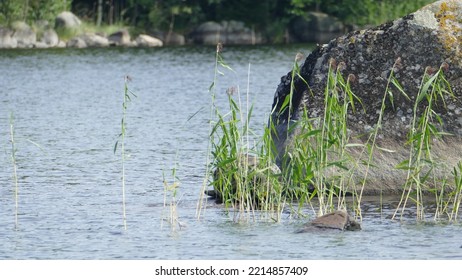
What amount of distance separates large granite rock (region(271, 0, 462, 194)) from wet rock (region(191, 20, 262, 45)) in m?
63.3

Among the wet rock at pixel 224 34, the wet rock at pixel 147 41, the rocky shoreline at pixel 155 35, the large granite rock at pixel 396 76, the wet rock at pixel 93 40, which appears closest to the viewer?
the large granite rock at pixel 396 76

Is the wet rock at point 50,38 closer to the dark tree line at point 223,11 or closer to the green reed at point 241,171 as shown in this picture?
the dark tree line at point 223,11

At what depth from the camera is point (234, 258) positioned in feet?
44.8

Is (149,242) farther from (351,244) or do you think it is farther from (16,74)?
(16,74)

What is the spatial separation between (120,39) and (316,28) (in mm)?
14142

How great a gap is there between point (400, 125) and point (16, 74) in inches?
1272

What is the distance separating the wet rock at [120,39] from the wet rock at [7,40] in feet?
24.1

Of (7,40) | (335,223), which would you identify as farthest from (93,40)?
(335,223)

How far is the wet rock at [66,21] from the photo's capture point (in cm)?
7494

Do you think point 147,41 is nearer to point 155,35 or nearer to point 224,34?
point 155,35

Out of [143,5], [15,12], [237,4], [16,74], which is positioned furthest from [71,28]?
[16,74]

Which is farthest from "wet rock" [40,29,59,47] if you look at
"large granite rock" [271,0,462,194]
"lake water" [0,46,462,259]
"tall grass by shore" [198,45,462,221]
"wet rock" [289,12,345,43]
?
"tall grass by shore" [198,45,462,221]

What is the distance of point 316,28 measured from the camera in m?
82.6

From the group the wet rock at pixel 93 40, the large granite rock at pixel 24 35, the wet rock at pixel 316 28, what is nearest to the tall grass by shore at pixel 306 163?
the large granite rock at pixel 24 35
